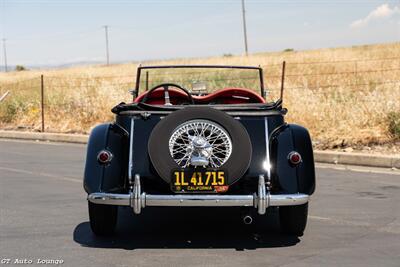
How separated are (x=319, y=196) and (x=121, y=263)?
3462mm

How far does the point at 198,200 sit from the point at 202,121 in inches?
25.2

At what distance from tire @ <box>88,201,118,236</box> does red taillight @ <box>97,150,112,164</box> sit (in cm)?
38

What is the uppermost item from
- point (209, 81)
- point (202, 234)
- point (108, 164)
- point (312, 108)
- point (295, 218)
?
point (209, 81)

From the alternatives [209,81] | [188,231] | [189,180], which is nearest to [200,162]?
[189,180]

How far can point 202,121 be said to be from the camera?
16.6 feet

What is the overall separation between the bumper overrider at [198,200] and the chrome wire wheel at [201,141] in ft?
0.96

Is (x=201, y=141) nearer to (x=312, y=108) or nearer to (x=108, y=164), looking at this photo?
(x=108, y=164)

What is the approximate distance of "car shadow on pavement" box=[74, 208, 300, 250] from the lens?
5.25 metres

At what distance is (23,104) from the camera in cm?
1906

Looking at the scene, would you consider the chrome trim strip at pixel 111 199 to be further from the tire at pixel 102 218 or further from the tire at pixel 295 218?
the tire at pixel 295 218

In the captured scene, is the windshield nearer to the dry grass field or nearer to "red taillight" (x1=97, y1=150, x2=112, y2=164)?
the dry grass field

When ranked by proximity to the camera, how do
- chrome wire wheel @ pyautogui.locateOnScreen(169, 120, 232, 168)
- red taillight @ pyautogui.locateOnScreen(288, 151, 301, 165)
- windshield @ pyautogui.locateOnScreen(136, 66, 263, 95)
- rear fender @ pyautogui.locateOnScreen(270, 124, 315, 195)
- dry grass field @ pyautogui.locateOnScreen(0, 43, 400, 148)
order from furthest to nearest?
dry grass field @ pyautogui.locateOnScreen(0, 43, 400, 148), windshield @ pyautogui.locateOnScreen(136, 66, 263, 95), red taillight @ pyautogui.locateOnScreen(288, 151, 301, 165), rear fender @ pyautogui.locateOnScreen(270, 124, 315, 195), chrome wire wheel @ pyautogui.locateOnScreen(169, 120, 232, 168)

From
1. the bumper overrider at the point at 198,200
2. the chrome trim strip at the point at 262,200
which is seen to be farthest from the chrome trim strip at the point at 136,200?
the chrome trim strip at the point at 262,200

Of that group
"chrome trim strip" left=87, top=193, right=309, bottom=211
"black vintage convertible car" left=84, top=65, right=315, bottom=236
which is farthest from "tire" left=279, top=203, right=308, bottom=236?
"chrome trim strip" left=87, top=193, right=309, bottom=211
